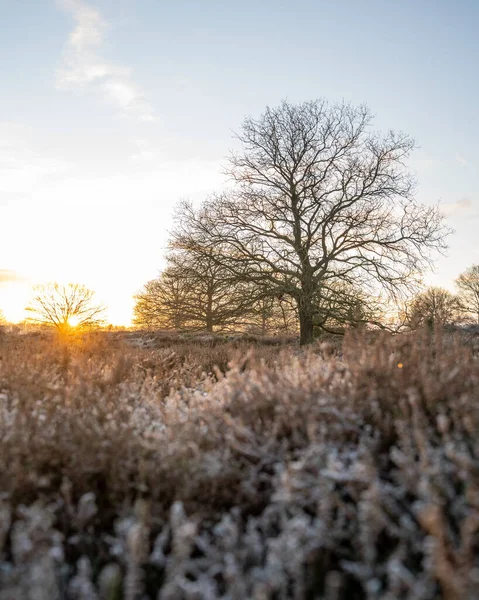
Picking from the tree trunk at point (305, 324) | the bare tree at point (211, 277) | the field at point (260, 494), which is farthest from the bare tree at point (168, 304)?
the field at point (260, 494)

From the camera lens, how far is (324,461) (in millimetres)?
2301

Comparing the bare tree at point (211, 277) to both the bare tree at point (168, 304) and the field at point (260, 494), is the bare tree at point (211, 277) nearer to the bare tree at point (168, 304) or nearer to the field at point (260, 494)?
the bare tree at point (168, 304)

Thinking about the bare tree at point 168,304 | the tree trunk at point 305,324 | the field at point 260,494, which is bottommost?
the field at point 260,494

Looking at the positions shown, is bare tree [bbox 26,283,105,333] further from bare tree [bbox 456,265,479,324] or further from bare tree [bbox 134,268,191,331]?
bare tree [bbox 456,265,479,324]

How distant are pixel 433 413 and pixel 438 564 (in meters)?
1.36

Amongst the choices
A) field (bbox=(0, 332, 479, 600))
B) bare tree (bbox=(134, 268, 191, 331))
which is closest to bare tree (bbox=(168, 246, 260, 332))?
bare tree (bbox=(134, 268, 191, 331))

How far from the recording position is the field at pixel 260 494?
1686 mm

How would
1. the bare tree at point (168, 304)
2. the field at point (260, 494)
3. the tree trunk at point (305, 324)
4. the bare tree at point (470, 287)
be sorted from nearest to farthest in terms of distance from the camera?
the field at point (260, 494) < the tree trunk at point (305, 324) < the bare tree at point (168, 304) < the bare tree at point (470, 287)

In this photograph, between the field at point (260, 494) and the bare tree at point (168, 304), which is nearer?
the field at point (260, 494)

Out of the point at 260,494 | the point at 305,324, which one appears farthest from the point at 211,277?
the point at 260,494

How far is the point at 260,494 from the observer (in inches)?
89.1

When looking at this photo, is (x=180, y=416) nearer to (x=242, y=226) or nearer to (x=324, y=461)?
(x=324, y=461)

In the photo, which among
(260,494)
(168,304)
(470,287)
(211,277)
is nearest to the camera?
(260,494)

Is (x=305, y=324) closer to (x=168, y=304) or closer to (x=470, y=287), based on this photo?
(x=168, y=304)
